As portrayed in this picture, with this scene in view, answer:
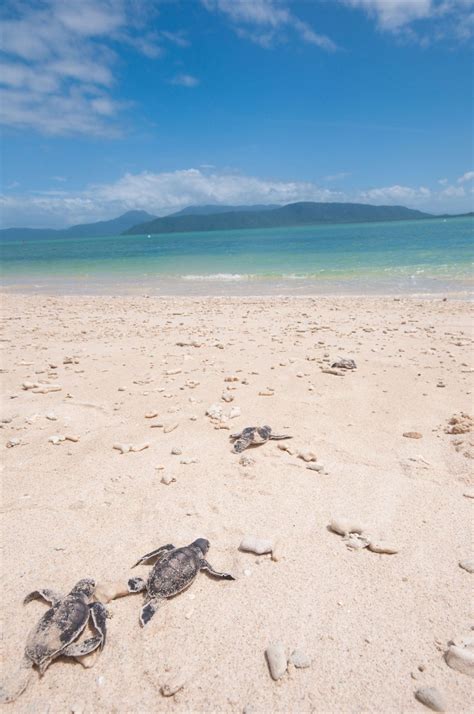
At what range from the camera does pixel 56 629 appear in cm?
233

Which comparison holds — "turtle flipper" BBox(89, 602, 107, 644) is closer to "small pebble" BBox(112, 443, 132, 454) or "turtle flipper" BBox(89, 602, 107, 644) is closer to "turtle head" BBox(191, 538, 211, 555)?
"turtle head" BBox(191, 538, 211, 555)

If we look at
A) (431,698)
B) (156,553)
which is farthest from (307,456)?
(431,698)

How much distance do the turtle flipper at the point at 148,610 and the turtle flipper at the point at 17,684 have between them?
0.64 m

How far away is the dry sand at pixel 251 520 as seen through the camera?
7.19 feet

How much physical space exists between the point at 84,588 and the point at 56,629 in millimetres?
316

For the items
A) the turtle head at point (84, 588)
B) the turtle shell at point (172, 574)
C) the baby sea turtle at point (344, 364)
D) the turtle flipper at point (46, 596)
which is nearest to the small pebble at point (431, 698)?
the turtle shell at point (172, 574)

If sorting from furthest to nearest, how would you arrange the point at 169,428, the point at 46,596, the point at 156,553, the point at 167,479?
1. the point at 169,428
2. the point at 167,479
3. the point at 156,553
4. the point at 46,596

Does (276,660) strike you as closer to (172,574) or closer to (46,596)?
(172,574)

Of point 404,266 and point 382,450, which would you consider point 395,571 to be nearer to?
point 382,450

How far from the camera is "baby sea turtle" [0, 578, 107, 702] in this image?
7.32 feet

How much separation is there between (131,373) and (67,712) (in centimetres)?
536

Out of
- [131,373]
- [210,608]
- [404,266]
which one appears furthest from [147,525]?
[404,266]

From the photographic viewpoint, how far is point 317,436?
15.6ft

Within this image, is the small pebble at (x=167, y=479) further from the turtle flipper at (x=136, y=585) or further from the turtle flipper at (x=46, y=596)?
the turtle flipper at (x=46, y=596)
